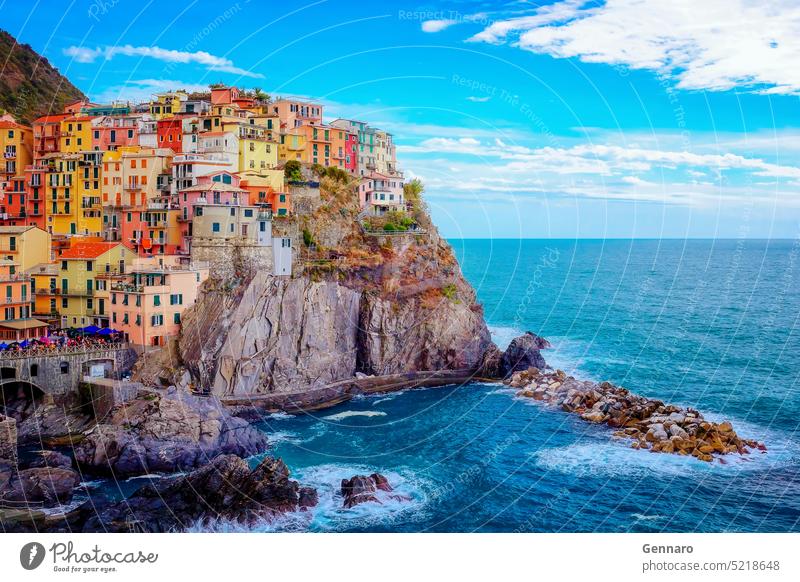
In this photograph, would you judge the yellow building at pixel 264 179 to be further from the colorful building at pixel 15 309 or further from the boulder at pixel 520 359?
the boulder at pixel 520 359

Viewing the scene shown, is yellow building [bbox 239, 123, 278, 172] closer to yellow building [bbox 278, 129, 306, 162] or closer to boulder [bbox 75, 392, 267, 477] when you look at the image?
yellow building [bbox 278, 129, 306, 162]

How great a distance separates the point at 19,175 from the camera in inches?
2094

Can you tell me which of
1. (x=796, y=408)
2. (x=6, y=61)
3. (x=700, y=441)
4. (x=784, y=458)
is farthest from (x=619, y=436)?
(x=6, y=61)

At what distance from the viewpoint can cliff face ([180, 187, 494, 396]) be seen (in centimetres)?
4194

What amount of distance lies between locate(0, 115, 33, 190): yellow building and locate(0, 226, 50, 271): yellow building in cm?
1116

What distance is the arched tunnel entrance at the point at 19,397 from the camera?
36.7 meters

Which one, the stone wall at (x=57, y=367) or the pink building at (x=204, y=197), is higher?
the pink building at (x=204, y=197)

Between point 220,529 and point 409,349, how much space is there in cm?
2312

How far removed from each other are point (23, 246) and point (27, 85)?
125ft

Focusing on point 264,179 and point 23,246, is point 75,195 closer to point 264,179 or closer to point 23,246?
point 23,246

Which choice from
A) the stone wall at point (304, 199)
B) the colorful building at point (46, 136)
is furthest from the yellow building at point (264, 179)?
the colorful building at point (46, 136)
